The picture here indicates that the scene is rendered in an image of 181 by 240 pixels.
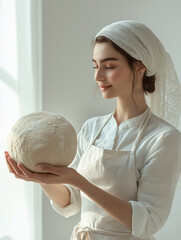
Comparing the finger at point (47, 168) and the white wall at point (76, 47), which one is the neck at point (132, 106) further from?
the finger at point (47, 168)

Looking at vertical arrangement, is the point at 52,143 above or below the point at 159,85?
below

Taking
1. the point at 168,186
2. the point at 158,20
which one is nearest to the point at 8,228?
the point at 168,186

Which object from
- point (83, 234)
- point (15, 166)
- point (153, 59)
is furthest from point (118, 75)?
point (83, 234)

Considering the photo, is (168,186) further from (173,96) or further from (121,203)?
(173,96)

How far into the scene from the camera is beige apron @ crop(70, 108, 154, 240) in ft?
4.30

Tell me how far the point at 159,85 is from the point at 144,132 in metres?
0.21

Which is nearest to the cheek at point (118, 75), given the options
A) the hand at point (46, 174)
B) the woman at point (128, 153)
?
the woman at point (128, 153)

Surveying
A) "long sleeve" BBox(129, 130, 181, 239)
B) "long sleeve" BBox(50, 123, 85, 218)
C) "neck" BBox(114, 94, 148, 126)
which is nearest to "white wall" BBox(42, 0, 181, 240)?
"long sleeve" BBox(50, 123, 85, 218)

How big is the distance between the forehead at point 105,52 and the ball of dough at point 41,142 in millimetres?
322

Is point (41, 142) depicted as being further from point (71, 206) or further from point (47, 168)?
point (71, 206)

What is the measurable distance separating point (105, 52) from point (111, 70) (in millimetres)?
73

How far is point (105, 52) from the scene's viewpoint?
4.33 feet

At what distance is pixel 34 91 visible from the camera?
1.50 meters

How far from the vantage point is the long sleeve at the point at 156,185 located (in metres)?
1.24
